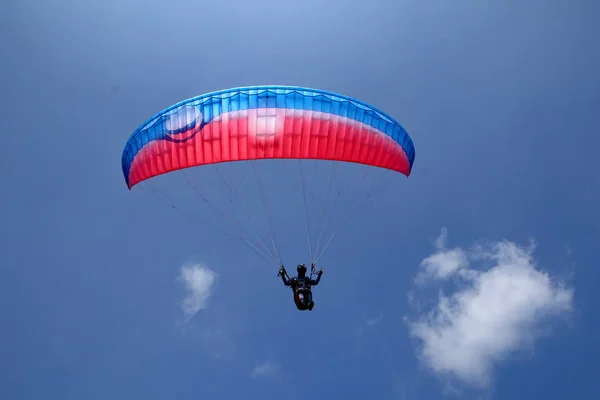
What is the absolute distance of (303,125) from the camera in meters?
15.8

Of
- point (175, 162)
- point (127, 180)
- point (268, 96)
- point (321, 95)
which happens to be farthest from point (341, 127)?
point (127, 180)

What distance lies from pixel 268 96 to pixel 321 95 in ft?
5.39

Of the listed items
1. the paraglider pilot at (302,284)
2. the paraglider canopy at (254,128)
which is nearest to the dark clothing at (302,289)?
the paraglider pilot at (302,284)

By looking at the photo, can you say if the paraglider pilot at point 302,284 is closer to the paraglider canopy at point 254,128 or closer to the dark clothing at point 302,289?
the dark clothing at point 302,289

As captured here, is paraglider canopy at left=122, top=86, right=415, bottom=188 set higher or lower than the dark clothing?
higher

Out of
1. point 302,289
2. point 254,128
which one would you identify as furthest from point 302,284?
point 254,128

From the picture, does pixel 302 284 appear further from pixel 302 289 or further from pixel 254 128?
pixel 254 128

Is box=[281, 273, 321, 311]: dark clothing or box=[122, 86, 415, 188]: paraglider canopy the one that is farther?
box=[281, 273, 321, 311]: dark clothing

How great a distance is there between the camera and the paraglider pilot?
1644cm

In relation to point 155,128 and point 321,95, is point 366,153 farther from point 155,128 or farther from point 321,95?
point 155,128

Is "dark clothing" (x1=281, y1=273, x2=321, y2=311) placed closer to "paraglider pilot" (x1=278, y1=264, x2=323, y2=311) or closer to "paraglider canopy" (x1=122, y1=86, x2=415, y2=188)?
"paraglider pilot" (x1=278, y1=264, x2=323, y2=311)

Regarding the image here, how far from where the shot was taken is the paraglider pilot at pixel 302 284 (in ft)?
53.9

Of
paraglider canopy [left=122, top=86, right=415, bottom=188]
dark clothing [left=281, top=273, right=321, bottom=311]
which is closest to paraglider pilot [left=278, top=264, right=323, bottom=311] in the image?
dark clothing [left=281, top=273, right=321, bottom=311]

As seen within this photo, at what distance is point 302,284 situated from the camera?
1675cm
